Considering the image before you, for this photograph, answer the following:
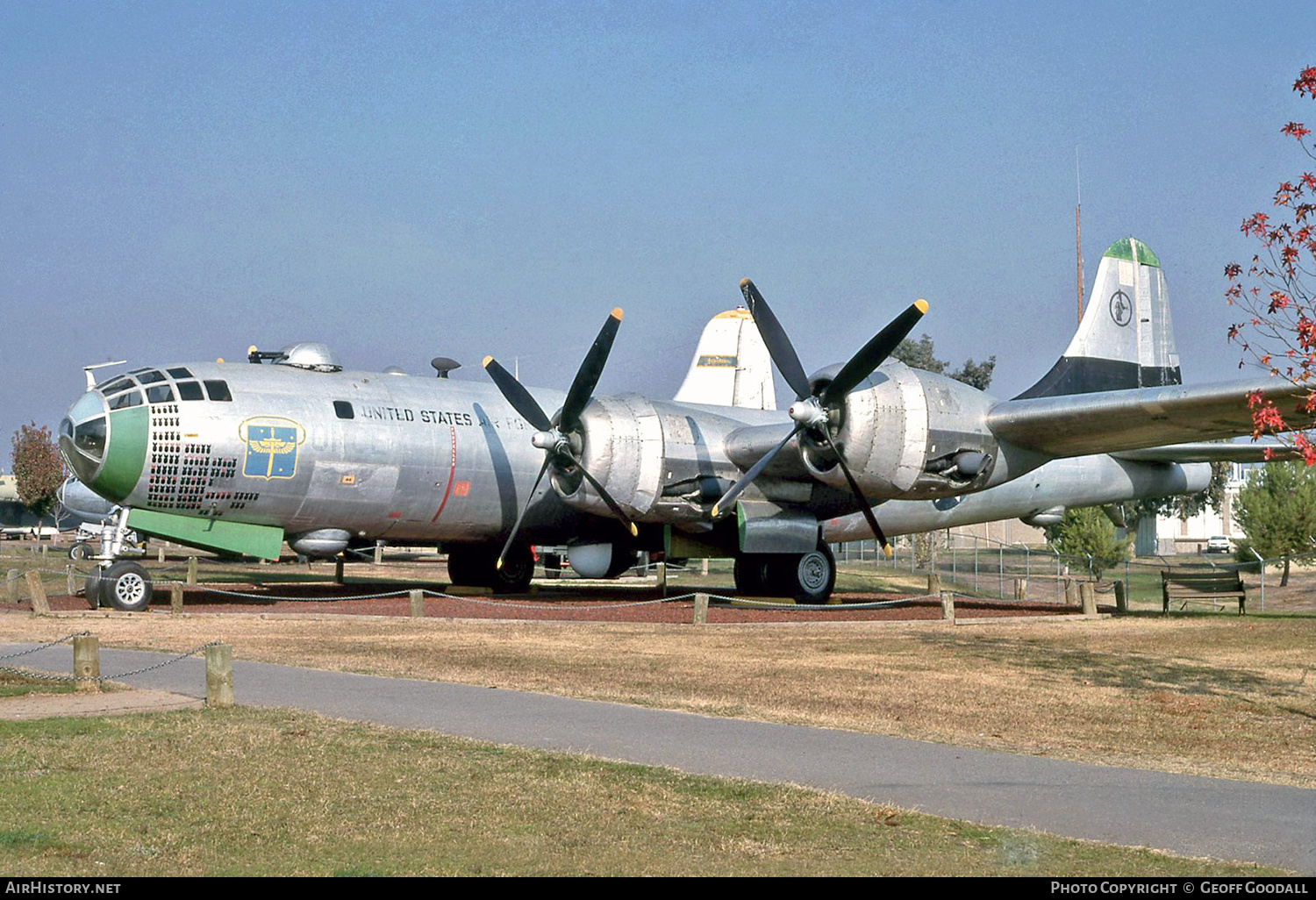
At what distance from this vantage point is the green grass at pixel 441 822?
20.4ft

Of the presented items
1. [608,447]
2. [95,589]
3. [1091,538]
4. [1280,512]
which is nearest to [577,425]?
[608,447]

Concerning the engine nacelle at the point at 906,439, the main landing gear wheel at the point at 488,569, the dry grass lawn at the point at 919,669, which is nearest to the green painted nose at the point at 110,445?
the dry grass lawn at the point at 919,669

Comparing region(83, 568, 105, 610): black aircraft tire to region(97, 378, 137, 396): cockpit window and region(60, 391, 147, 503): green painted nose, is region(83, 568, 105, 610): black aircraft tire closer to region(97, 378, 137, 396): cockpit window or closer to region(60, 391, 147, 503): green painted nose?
region(60, 391, 147, 503): green painted nose

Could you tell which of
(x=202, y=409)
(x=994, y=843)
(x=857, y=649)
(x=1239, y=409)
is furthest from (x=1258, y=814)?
Result: (x=202, y=409)

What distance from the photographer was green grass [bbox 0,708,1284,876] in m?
6.22

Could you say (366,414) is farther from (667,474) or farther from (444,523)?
(667,474)

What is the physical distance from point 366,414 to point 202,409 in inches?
119

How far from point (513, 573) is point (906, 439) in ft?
36.4

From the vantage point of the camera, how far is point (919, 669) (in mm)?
15141

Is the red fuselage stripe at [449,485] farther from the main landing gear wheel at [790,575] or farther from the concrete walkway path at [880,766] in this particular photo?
the concrete walkway path at [880,766]

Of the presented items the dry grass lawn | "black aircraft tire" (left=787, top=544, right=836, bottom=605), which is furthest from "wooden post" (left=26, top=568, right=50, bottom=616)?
"black aircraft tire" (left=787, top=544, right=836, bottom=605)

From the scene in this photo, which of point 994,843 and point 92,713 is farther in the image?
point 92,713

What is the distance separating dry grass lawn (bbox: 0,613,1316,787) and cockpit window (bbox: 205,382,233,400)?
384cm

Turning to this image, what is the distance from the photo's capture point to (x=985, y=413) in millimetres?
22484
